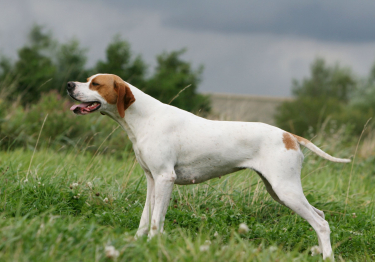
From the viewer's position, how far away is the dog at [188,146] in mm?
3670

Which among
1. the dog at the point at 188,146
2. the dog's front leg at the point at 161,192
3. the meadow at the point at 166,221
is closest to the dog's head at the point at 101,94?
the dog at the point at 188,146

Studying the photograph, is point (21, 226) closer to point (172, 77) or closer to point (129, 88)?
point (129, 88)

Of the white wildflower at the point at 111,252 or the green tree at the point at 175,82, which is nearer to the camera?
the white wildflower at the point at 111,252

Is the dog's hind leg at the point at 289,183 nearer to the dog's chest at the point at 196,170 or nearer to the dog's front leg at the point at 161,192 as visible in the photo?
the dog's chest at the point at 196,170

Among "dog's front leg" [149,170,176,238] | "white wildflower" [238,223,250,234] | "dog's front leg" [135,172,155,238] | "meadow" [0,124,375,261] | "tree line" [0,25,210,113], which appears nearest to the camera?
"meadow" [0,124,375,261]

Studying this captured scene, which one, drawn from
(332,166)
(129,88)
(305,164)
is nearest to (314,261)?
(129,88)

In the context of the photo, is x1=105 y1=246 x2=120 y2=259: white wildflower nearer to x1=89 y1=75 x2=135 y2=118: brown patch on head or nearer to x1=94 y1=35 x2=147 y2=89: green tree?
x1=89 y1=75 x2=135 y2=118: brown patch on head

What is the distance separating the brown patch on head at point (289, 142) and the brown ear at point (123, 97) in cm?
142

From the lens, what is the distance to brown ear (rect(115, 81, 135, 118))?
3666 mm

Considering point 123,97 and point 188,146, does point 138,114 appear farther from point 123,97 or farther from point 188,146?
point 188,146

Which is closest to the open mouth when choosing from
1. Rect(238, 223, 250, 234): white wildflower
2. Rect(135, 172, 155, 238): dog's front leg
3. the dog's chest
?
Rect(135, 172, 155, 238): dog's front leg

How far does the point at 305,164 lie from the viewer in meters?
7.63

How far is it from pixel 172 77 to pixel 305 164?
30.6ft

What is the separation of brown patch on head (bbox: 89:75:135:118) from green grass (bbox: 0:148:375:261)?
3.47ft
